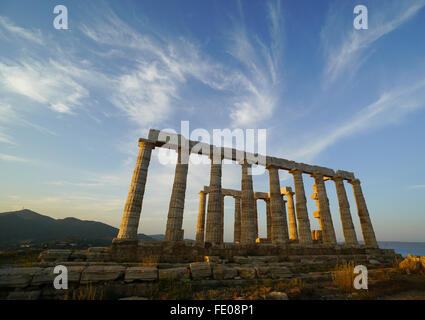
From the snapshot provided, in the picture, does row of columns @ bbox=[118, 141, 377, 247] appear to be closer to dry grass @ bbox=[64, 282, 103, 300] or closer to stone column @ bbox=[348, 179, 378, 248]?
stone column @ bbox=[348, 179, 378, 248]

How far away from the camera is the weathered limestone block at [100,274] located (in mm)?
7009

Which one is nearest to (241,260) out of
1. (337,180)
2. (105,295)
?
(105,295)

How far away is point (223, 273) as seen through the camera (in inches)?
344

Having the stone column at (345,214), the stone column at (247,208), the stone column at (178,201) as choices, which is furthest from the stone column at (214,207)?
the stone column at (345,214)

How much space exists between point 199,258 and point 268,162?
509 inches

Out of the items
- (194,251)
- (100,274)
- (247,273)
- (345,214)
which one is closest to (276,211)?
(345,214)

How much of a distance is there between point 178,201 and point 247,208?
7.33m

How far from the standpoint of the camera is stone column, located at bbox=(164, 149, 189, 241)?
16.0m

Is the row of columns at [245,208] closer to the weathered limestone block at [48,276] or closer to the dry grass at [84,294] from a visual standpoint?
the weathered limestone block at [48,276]

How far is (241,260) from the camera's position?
13828 millimetres

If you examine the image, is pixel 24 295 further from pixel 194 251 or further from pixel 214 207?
pixel 214 207
